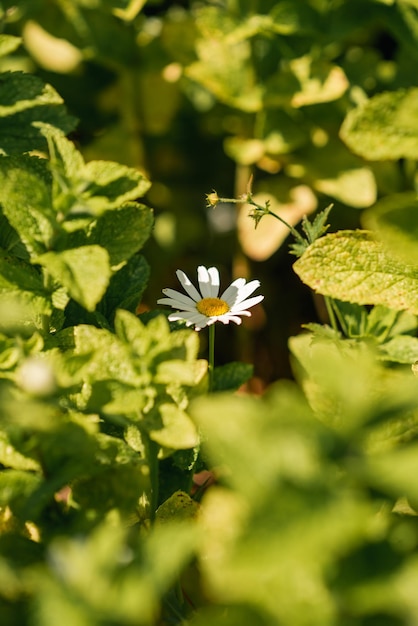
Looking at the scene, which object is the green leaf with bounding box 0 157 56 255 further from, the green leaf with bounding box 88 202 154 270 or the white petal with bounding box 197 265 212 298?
the white petal with bounding box 197 265 212 298

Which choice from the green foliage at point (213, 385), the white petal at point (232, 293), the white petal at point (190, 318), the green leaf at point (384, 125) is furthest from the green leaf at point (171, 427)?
the green leaf at point (384, 125)

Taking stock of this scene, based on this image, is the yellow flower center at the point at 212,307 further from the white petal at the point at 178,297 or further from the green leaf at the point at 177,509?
the green leaf at the point at 177,509

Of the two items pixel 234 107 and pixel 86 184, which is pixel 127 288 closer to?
pixel 86 184

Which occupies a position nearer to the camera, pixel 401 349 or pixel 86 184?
pixel 86 184

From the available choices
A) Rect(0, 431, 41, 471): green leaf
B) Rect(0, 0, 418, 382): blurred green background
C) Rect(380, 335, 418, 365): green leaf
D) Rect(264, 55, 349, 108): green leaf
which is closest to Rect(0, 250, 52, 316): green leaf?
Rect(0, 431, 41, 471): green leaf

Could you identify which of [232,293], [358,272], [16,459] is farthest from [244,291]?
[16,459]

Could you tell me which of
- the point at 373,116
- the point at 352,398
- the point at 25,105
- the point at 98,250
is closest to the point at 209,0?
the point at 373,116
